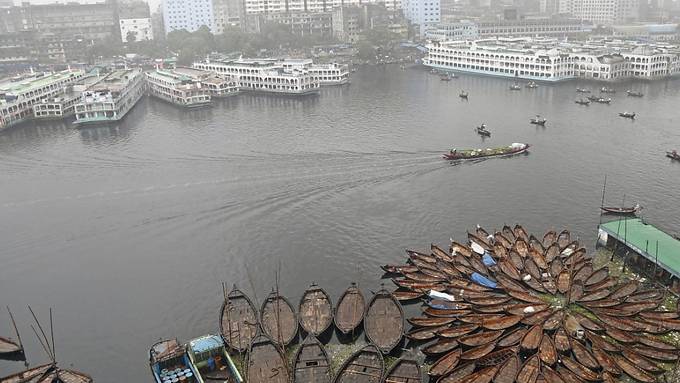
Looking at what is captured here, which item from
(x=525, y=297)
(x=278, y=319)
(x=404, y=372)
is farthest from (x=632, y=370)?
(x=278, y=319)

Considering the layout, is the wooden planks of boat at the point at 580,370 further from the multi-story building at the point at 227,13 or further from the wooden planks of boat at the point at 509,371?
the multi-story building at the point at 227,13

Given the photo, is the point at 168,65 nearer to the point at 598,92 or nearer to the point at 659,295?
the point at 598,92

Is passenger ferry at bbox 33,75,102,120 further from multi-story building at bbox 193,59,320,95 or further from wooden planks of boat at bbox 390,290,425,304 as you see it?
wooden planks of boat at bbox 390,290,425,304

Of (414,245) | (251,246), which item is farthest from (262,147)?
(414,245)

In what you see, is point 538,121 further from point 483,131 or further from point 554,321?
point 554,321

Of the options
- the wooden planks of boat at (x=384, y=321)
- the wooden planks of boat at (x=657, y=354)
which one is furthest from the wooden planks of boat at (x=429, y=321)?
the wooden planks of boat at (x=657, y=354)

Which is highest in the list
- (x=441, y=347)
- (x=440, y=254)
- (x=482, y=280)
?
(x=440, y=254)

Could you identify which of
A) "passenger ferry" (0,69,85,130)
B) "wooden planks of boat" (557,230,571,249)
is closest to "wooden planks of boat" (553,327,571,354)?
"wooden planks of boat" (557,230,571,249)
